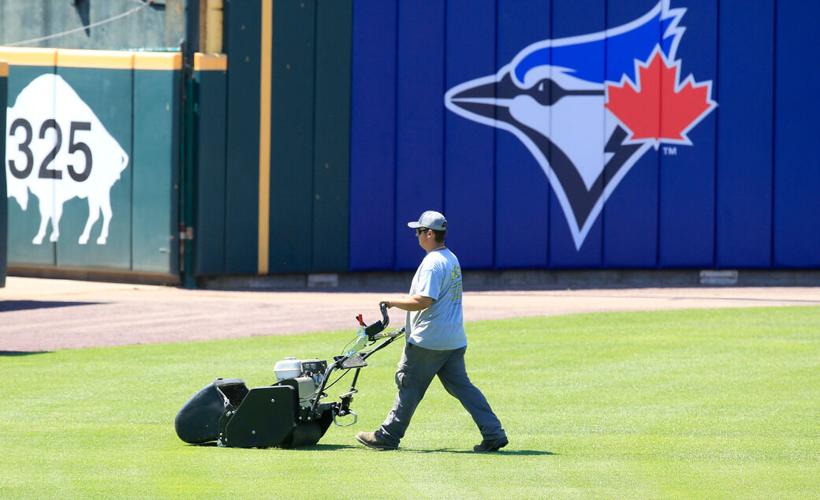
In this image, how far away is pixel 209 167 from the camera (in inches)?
1025

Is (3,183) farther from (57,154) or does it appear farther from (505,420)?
(505,420)

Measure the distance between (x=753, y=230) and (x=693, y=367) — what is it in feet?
36.0

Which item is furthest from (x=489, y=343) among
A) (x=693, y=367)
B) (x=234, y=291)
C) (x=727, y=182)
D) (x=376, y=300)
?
(x=727, y=182)

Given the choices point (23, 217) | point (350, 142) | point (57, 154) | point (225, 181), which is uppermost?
point (350, 142)

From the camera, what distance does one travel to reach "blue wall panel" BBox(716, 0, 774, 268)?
27.9 m

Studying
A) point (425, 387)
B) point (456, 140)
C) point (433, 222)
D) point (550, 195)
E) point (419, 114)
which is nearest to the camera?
point (433, 222)

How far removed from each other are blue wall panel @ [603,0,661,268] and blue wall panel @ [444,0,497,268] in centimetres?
230

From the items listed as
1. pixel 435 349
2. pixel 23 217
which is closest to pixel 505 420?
pixel 435 349

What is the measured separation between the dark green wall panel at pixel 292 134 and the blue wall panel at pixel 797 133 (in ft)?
28.8

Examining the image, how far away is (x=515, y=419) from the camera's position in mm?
14273

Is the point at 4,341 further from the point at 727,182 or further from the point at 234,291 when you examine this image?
the point at 727,182

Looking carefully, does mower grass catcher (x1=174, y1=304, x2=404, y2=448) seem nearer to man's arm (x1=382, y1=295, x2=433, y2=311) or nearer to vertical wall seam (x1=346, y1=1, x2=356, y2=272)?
man's arm (x1=382, y1=295, x2=433, y2=311)

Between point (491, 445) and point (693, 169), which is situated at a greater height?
point (693, 169)

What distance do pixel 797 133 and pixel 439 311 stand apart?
17714 mm
